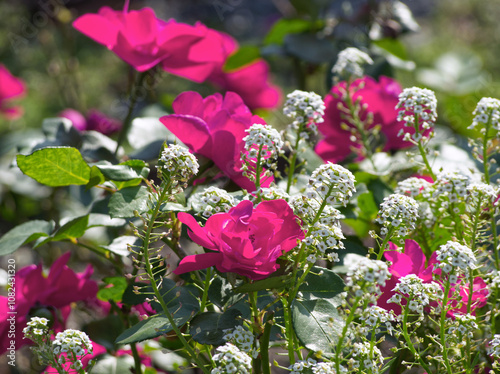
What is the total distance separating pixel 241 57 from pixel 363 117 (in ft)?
1.10

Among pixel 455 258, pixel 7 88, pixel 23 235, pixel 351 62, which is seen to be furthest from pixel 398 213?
pixel 7 88

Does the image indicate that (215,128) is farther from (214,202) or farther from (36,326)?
(36,326)

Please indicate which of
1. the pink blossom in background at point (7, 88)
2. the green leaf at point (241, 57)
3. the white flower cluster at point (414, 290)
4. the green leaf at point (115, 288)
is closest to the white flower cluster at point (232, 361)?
the white flower cluster at point (414, 290)

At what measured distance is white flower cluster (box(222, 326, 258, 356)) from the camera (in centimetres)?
53

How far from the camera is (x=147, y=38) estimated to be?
Result: 80cm

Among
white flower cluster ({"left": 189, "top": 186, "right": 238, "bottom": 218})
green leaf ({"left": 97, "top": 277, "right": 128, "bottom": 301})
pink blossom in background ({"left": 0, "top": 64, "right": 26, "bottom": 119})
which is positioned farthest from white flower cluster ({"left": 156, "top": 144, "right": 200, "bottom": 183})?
pink blossom in background ({"left": 0, "top": 64, "right": 26, "bottom": 119})

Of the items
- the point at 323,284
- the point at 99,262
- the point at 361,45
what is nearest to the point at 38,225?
the point at 323,284

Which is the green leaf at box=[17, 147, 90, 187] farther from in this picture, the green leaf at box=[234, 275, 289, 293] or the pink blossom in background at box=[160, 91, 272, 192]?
the green leaf at box=[234, 275, 289, 293]

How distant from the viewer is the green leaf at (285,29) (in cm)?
111

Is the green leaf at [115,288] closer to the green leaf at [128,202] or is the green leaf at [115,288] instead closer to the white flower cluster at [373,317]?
the green leaf at [128,202]

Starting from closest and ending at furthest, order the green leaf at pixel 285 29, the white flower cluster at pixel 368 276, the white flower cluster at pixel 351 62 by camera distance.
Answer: the white flower cluster at pixel 368 276
the white flower cluster at pixel 351 62
the green leaf at pixel 285 29

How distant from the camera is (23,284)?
750mm

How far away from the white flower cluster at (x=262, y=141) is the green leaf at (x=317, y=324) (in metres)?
0.15

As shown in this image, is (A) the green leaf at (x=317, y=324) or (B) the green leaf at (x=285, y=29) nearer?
(A) the green leaf at (x=317, y=324)
